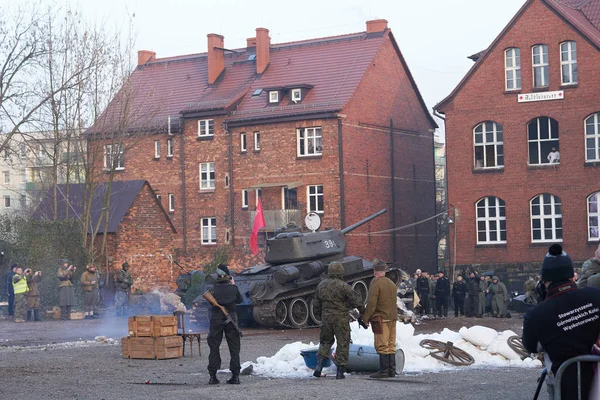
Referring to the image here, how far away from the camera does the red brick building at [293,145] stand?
50.7 meters

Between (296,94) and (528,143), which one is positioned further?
(296,94)

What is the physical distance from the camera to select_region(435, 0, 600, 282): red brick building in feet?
139

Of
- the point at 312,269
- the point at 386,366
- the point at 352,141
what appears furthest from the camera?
the point at 352,141

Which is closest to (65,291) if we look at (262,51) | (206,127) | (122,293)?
(122,293)

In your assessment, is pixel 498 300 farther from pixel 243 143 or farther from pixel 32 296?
pixel 243 143

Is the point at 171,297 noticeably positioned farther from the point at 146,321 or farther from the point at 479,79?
the point at 479,79

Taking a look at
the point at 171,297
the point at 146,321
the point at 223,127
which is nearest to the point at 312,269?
the point at 171,297

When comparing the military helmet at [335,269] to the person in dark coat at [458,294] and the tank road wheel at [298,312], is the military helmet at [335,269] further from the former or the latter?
the person in dark coat at [458,294]

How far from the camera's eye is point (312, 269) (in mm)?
29328

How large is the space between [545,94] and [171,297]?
18974 millimetres

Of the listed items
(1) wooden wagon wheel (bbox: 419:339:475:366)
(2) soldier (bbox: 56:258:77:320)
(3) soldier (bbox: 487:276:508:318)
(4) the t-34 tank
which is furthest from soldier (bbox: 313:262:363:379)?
(2) soldier (bbox: 56:258:77:320)

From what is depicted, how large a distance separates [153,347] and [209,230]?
35698mm

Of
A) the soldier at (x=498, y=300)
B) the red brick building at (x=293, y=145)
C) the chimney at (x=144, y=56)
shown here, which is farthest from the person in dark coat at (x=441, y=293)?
the chimney at (x=144, y=56)

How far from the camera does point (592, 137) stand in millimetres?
42344
